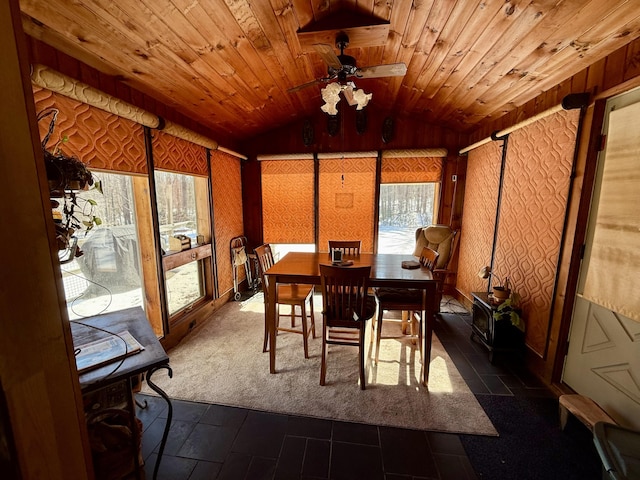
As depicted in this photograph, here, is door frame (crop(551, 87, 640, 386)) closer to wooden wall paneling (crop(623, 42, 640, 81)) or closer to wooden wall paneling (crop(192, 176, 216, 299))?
wooden wall paneling (crop(623, 42, 640, 81))

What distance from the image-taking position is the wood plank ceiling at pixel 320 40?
60.2 inches

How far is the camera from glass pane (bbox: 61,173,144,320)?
2.08 metres

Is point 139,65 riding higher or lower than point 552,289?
higher

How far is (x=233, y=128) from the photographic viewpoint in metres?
3.76

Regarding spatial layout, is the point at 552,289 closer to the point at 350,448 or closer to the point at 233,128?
the point at 350,448

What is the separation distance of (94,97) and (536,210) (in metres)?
3.67

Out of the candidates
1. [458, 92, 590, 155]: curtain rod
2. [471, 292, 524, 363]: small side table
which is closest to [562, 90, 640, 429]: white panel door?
[458, 92, 590, 155]: curtain rod

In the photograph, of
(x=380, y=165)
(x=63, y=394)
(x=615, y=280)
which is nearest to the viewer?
(x=63, y=394)

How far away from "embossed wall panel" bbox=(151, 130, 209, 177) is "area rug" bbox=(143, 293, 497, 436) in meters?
1.93

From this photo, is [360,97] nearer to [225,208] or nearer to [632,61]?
[632,61]

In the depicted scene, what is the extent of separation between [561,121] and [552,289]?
4.51 feet

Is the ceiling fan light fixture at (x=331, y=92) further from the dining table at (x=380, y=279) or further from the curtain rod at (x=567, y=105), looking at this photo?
the curtain rod at (x=567, y=105)

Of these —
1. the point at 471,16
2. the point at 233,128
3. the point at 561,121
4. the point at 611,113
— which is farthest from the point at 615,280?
the point at 233,128

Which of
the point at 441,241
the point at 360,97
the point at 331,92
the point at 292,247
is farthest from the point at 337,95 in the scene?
the point at 292,247
